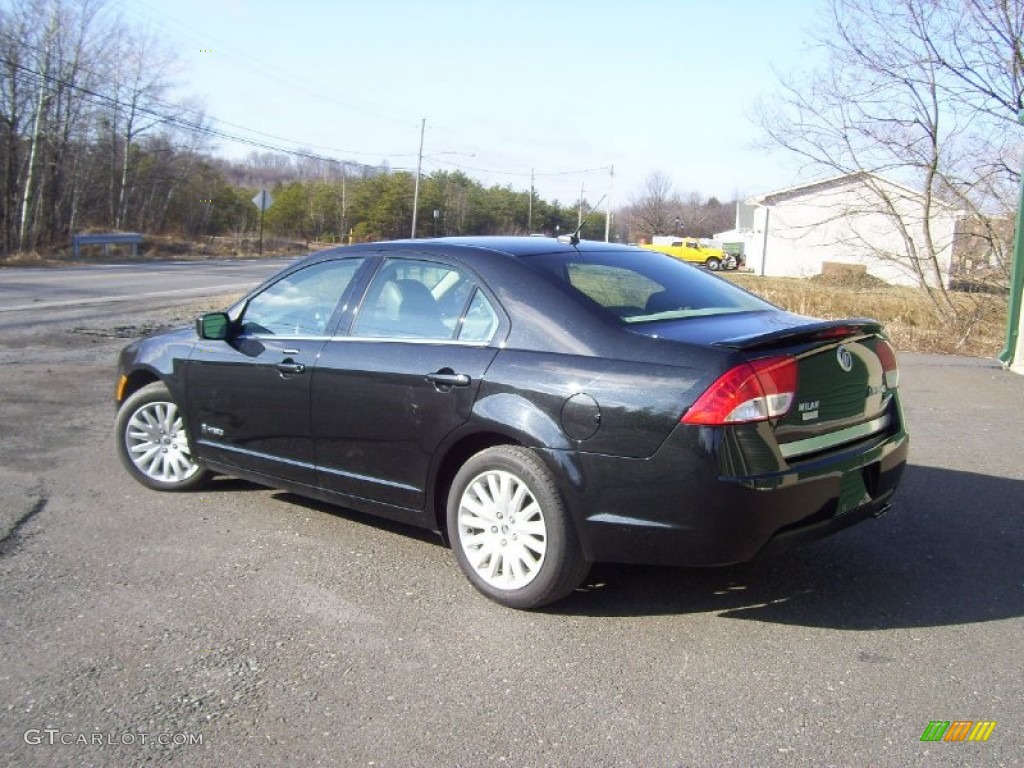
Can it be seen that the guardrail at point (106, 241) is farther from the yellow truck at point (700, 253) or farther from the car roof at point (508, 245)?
the car roof at point (508, 245)

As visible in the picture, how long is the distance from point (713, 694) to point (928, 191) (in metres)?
14.7

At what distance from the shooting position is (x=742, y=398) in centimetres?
337

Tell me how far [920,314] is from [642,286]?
507 inches

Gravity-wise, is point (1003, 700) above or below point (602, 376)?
below

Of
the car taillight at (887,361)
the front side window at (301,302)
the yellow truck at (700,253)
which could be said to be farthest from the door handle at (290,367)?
the yellow truck at (700,253)

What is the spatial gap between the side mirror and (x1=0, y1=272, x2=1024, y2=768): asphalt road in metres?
1.00

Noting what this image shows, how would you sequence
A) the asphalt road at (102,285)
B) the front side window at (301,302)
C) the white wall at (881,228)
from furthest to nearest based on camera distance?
the asphalt road at (102,285), the white wall at (881,228), the front side window at (301,302)

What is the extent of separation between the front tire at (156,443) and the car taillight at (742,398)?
3.33 meters

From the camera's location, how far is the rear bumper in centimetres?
338

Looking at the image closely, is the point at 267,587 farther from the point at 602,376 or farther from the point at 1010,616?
the point at 1010,616

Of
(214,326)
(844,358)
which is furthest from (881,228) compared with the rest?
(214,326)

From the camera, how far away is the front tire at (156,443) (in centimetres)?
548

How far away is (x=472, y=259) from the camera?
4.31m

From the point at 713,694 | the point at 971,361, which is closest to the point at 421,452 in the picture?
the point at 713,694
